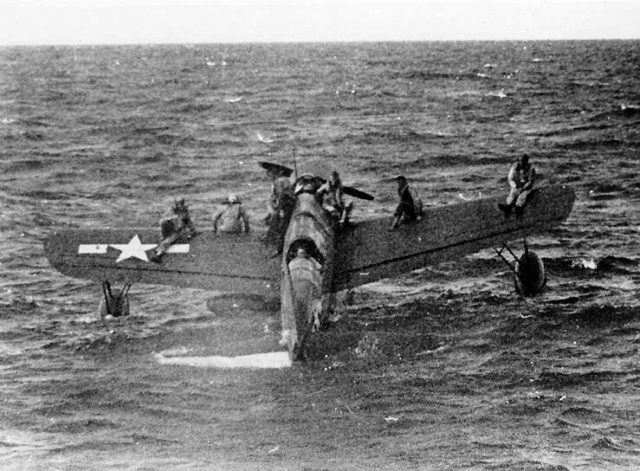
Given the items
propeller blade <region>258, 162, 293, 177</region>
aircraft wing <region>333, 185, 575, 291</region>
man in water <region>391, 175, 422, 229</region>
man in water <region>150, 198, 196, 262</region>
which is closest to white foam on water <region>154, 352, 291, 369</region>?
aircraft wing <region>333, 185, 575, 291</region>

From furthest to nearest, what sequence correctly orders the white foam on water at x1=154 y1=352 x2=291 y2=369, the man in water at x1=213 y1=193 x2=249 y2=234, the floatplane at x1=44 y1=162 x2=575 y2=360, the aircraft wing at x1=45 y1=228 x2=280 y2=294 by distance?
Result: the man in water at x1=213 y1=193 x2=249 y2=234, the aircraft wing at x1=45 y1=228 x2=280 y2=294, the floatplane at x1=44 y1=162 x2=575 y2=360, the white foam on water at x1=154 y1=352 x2=291 y2=369

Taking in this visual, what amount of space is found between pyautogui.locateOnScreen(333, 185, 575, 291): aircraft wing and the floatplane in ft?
0.06

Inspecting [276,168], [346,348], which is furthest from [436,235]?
[276,168]

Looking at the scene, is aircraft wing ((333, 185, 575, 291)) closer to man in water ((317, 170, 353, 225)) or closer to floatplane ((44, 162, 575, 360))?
floatplane ((44, 162, 575, 360))

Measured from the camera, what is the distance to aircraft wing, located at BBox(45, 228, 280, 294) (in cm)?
1469

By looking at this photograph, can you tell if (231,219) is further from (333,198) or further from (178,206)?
(333,198)

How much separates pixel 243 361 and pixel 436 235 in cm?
472

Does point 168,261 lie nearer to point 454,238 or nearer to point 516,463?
point 454,238

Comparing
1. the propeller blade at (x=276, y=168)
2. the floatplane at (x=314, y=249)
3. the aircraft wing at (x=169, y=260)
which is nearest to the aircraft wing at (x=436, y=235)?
the floatplane at (x=314, y=249)

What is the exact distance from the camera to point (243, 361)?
43.3ft

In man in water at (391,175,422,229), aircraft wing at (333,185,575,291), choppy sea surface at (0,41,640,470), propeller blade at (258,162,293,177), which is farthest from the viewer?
propeller blade at (258,162,293,177)

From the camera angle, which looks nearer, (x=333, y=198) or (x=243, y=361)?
(x=243, y=361)

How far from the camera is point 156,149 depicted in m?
36.8

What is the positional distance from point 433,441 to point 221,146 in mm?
29329
